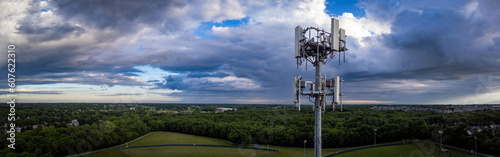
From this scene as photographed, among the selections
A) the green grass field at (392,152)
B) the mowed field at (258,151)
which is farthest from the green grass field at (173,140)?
the green grass field at (392,152)

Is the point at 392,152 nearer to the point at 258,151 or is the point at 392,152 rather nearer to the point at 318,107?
the point at 258,151

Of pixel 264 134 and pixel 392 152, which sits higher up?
pixel 264 134

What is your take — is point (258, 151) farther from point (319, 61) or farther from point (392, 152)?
point (319, 61)

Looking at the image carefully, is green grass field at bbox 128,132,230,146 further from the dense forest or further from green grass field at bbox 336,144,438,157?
green grass field at bbox 336,144,438,157

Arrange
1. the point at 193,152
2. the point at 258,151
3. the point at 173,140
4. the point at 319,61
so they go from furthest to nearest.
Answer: the point at 173,140, the point at 193,152, the point at 258,151, the point at 319,61

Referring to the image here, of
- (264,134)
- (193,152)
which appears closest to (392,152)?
(264,134)

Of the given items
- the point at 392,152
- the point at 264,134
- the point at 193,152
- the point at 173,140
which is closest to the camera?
the point at 392,152

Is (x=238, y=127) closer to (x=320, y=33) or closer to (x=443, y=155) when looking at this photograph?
(x=443, y=155)

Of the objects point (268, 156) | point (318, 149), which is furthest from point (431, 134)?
point (318, 149)

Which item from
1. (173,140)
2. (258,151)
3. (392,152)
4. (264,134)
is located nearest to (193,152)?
(258,151)

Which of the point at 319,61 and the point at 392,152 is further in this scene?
the point at 392,152

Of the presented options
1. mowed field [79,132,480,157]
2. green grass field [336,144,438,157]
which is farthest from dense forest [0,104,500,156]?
green grass field [336,144,438,157]

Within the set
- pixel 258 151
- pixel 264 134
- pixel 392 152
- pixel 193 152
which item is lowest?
pixel 193 152

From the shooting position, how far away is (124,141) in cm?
8156
